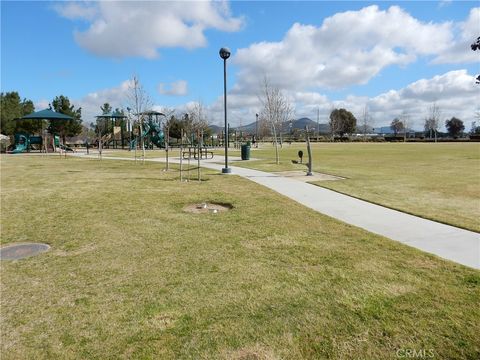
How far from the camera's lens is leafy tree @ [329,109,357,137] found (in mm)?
106094

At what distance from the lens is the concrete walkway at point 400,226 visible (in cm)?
525

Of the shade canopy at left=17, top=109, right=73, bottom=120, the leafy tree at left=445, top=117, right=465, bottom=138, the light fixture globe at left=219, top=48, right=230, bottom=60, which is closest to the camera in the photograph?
the light fixture globe at left=219, top=48, right=230, bottom=60

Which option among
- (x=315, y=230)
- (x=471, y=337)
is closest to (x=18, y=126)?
(x=315, y=230)

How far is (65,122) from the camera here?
49.6m

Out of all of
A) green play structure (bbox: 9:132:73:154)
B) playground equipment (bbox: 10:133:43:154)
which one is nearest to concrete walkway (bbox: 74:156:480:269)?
green play structure (bbox: 9:132:73:154)

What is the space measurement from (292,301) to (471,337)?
5.00ft

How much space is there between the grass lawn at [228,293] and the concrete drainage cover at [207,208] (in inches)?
37.6

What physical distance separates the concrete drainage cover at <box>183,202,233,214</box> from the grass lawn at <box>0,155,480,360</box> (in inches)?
37.6

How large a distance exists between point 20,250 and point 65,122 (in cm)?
4949

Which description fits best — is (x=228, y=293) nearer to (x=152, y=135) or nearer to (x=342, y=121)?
(x=152, y=135)

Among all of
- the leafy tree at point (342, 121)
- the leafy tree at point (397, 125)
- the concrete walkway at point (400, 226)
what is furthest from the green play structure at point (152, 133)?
the leafy tree at point (397, 125)

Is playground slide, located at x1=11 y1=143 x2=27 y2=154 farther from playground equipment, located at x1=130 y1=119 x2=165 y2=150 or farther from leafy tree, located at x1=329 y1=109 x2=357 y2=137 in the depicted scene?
leafy tree, located at x1=329 y1=109 x2=357 y2=137

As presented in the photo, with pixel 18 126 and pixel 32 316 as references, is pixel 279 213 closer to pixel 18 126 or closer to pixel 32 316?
pixel 32 316

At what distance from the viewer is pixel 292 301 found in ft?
12.0
